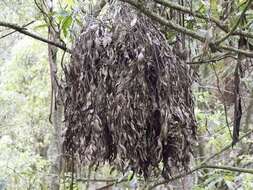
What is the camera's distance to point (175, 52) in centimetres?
108

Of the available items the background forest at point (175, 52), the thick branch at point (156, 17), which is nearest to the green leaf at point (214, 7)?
the background forest at point (175, 52)

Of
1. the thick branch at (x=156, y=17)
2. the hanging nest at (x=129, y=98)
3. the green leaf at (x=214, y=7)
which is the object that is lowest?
the hanging nest at (x=129, y=98)

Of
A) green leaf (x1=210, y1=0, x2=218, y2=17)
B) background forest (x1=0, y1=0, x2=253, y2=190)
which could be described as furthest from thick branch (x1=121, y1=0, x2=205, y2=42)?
green leaf (x1=210, y1=0, x2=218, y2=17)

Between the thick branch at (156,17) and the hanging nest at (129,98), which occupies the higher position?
the thick branch at (156,17)

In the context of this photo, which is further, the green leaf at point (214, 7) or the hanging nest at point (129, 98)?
the green leaf at point (214, 7)

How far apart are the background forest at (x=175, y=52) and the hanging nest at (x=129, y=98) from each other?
0.07m

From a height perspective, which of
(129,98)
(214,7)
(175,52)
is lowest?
(129,98)

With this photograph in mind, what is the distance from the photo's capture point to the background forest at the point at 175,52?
1102 mm

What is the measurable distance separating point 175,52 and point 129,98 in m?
0.20

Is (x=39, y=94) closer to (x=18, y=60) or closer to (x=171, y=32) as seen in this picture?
(x=18, y=60)

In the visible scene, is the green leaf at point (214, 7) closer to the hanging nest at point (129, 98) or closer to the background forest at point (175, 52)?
the background forest at point (175, 52)

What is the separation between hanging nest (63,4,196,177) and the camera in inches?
37.6

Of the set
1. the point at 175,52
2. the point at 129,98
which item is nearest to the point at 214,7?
the point at 175,52

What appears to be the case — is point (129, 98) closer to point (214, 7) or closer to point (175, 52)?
point (175, 52)
